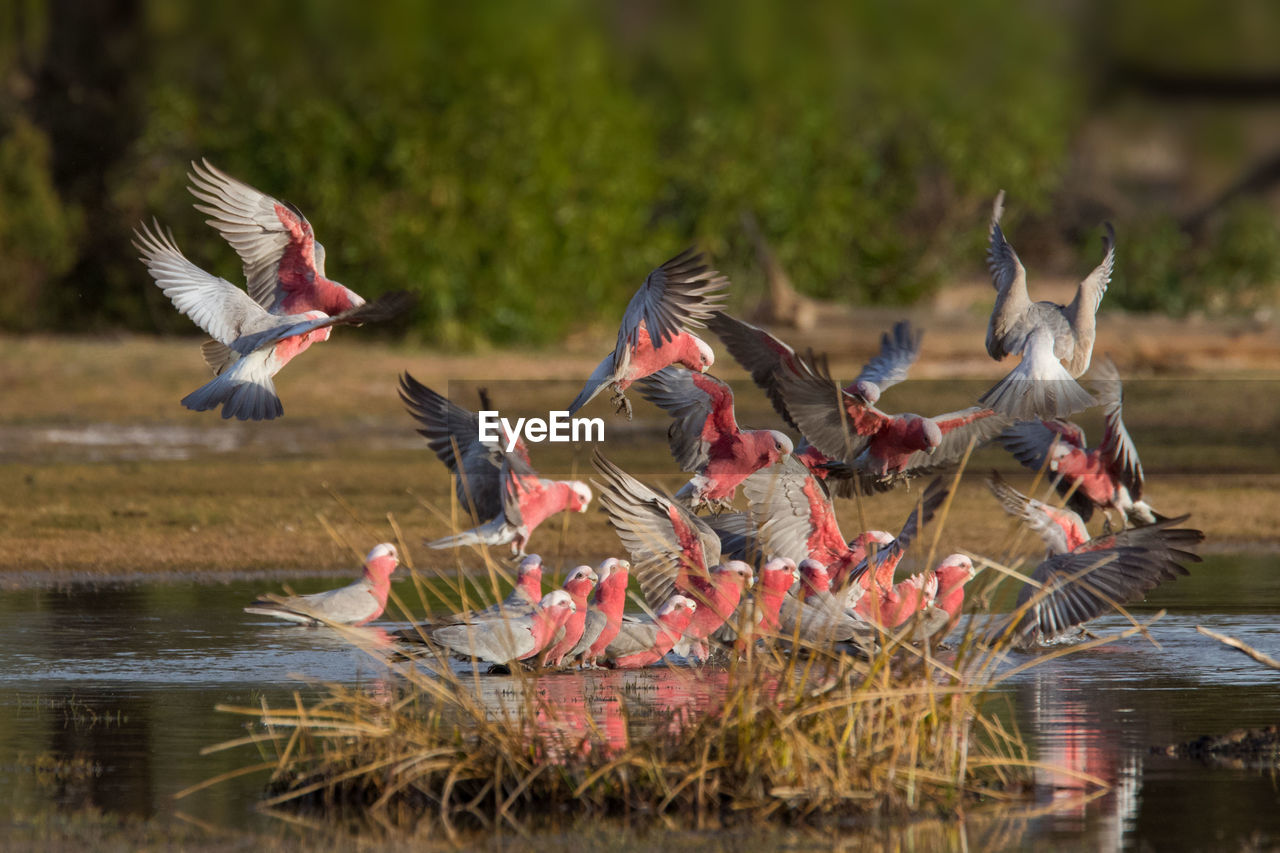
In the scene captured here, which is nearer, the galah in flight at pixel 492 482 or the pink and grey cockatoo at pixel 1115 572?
the pink and grey cockatoo at pixel 1115 572

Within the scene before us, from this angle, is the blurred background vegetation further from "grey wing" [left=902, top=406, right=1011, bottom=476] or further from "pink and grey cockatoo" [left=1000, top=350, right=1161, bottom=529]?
"grey wing" [left=902, top=406, right=1011, bottom=476]

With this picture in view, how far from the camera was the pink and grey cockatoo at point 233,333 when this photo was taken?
32.3 feet

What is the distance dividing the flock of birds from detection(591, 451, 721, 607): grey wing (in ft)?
0.03

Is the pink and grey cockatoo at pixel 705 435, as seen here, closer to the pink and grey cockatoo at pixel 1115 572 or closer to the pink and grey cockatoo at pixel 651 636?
the pink and grey cockatoo at pixel 651 636

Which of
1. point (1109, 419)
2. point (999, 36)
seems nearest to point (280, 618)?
point (1109, 419)

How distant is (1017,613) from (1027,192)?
24.3m

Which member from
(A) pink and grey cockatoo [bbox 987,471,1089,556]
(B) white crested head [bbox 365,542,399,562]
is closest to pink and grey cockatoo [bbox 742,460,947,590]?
(A) pink and grey cockatoo [bbox 987,471,1089,556]

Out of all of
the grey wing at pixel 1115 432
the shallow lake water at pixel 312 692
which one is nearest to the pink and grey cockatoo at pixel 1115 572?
the shallow lake water at pixel 312 692

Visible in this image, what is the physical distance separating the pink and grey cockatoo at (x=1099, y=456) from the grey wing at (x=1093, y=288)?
93 cm

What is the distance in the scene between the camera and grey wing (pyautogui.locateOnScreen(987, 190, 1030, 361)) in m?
9.44

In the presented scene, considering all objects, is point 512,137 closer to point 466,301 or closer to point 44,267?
point 466,301

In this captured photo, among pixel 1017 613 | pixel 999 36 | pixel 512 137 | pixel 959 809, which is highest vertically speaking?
pixel 999 36

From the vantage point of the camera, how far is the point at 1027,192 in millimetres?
29656

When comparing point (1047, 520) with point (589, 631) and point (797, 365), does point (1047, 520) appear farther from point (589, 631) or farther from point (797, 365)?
point (589, 631)
